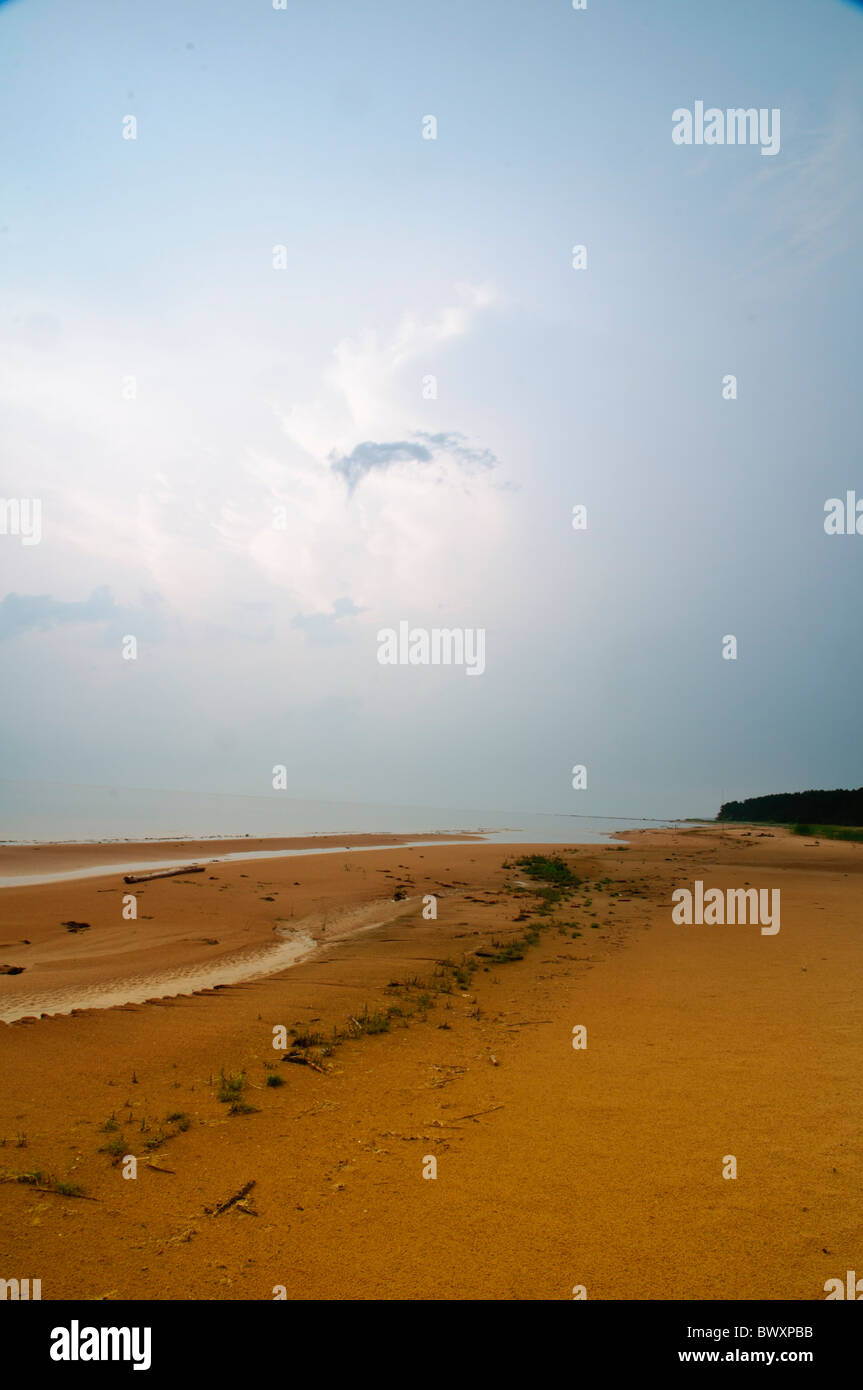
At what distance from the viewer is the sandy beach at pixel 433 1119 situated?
4434 mm

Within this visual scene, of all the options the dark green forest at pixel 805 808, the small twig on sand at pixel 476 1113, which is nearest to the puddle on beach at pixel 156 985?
the small twig on sand at pixel 476 1113

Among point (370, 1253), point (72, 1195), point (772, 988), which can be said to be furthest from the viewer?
point (772, 988)

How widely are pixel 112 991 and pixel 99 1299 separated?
28.3ft

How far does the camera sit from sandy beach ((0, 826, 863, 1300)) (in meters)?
4.43

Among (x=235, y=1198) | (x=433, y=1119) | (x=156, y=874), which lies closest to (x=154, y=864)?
(x=156, y=874)

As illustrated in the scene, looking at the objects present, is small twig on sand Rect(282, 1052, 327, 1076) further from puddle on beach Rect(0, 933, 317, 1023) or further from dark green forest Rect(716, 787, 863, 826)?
dark green forest Rect(716, 787, 863, 826)

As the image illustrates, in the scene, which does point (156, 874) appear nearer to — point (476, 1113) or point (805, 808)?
point (476, 1113)

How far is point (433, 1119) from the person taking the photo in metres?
6.65

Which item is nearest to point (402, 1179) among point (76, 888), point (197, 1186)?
point (197, 1186)

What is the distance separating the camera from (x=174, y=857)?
32.6 metres

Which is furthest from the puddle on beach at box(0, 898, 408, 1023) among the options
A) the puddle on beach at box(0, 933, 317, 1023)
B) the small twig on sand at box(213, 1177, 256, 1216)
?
the small twig on sand at box(213, 1177, 256, 1216)

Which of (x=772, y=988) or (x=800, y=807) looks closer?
(x=772, y=988)
